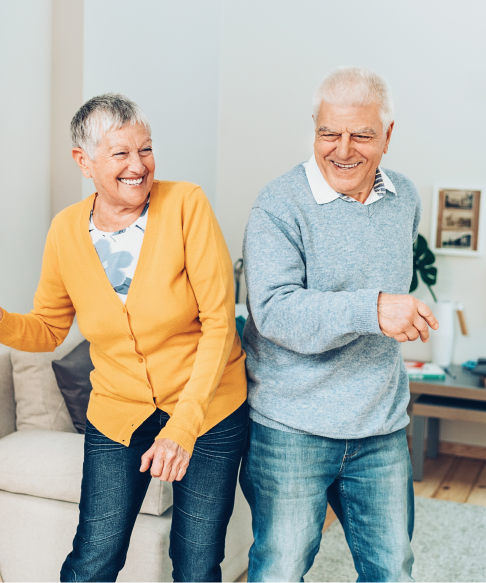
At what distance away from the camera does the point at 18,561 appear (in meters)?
1.89

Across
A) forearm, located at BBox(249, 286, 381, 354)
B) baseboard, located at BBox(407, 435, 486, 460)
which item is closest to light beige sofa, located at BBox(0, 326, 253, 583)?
forearm, located at BBox(249, 286, 381, 354)

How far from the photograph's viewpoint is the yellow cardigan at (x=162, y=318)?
129 cm

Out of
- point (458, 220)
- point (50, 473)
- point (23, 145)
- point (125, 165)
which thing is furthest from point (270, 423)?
point (458, 220)

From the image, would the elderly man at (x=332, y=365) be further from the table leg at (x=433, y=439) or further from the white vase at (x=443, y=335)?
the table leg at (x=433, y=439)

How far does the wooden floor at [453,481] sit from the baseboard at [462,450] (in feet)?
0.11

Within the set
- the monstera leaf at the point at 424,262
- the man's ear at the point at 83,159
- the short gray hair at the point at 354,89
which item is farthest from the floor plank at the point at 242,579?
the monstera leaf at the point at 424,262

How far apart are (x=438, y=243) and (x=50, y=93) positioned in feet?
6.78

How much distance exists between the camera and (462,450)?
Answer: 3479mm

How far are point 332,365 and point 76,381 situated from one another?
108 centimetres

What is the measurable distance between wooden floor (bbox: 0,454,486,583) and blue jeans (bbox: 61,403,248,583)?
145 cm

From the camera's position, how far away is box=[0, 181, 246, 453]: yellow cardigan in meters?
1.29

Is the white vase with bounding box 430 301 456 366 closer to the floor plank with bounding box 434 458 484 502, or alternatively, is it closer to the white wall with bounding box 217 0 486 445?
the white wall with bounding box 217 0 486 445

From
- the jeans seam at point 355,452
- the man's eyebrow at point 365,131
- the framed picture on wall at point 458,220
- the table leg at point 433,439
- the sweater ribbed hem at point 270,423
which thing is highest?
the man's eyebrow at point 365,131

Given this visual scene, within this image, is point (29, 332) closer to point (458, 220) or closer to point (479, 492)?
point (479, 492)
